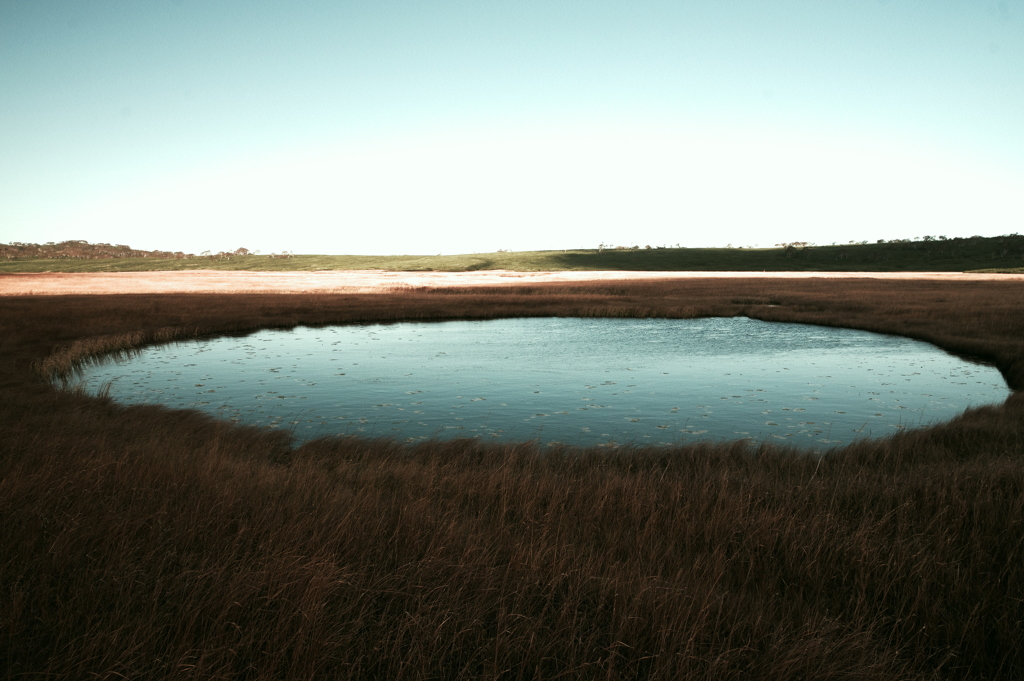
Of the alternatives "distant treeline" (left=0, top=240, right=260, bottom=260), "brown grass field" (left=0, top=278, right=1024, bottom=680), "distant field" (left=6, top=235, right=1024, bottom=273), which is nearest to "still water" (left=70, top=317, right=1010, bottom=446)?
"brown grass field" (left=0, top=278, right=1024, bottom=680)

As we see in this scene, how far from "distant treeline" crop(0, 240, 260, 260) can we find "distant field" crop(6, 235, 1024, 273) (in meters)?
14.7

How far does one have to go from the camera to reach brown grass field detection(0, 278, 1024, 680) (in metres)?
3.85

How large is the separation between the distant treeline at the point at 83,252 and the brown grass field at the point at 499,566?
17960 cm

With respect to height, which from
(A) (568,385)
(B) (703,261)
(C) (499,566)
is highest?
(B) (703,261)

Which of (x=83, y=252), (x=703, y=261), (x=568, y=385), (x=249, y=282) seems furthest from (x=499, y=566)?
(x=83, y=252)

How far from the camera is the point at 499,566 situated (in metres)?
5.07

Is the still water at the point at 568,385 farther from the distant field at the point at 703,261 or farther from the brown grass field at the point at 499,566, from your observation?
the distant field at the point at 703,261

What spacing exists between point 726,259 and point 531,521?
5521 inches

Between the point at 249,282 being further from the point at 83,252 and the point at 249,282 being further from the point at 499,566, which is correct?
the point at 83,252

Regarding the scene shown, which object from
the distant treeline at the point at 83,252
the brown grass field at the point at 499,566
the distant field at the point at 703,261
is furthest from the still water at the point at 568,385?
the distant treeline at the point at 83,252

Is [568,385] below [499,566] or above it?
below

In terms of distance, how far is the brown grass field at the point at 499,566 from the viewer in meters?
3.85

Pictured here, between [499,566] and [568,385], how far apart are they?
13414 mm

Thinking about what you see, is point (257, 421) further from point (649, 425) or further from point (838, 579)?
point (838, 579)
